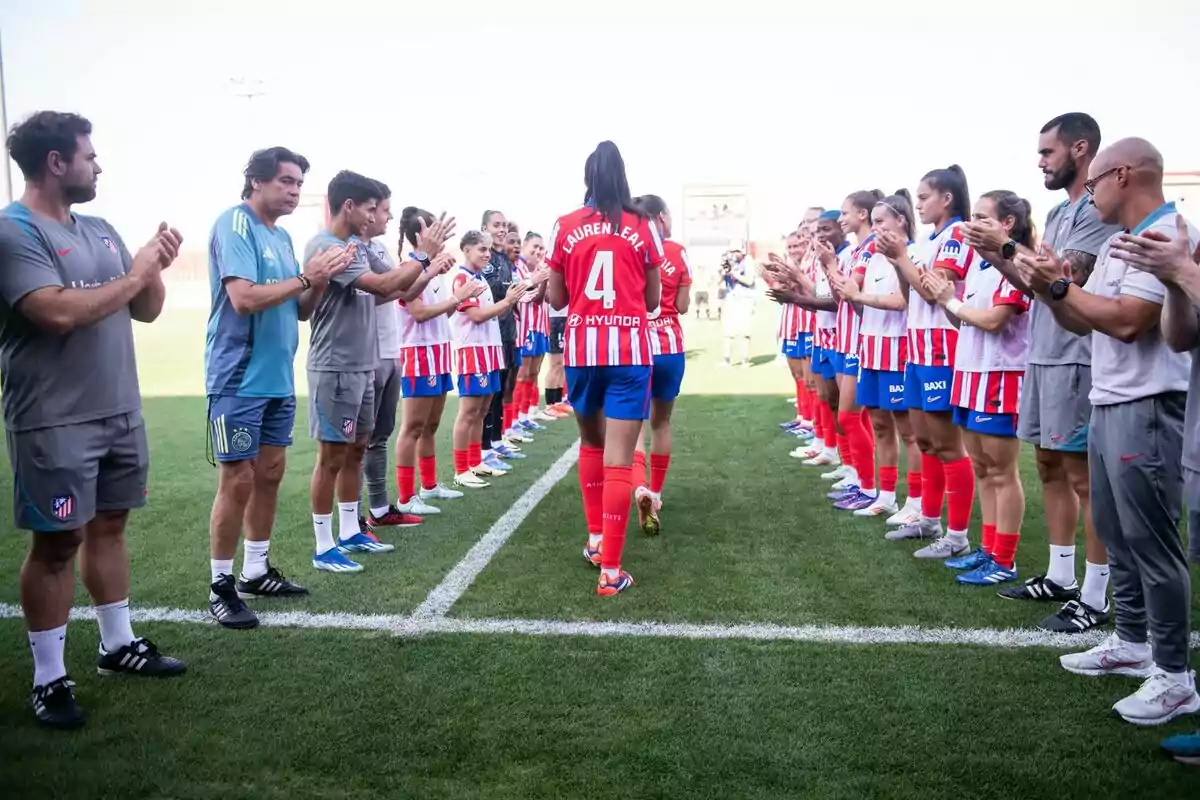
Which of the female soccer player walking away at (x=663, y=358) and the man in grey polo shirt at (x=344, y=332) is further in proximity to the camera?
the female soccer player walking away at (x=663, y=358)

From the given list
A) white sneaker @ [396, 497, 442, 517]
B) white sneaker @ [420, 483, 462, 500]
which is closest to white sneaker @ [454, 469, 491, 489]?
white sneaker @ [420, 483, 462, 500]

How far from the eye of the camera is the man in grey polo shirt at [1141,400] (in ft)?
10.7

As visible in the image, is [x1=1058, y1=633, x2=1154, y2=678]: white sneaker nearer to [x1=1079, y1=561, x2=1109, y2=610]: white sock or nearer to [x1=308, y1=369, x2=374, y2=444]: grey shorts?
[x1=1079, y1=561, x2=1109, y2=610]: white sock

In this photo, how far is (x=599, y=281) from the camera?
16.4 feet

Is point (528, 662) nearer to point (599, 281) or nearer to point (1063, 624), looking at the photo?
point (599, 281)

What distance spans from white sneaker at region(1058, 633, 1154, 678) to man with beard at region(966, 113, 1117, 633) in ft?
1.66

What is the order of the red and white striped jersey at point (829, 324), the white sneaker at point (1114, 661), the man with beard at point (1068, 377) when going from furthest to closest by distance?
the red and white striped jersey at point (829, 324) < the man with beard at point (1068, 377) < the white sneaker at point (1114, 661)

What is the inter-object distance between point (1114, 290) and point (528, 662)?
2762 mm

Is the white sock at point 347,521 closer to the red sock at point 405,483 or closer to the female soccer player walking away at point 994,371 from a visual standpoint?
the red sock at point 405,483

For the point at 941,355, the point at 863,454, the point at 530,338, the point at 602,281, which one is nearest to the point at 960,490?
the point at 941,355

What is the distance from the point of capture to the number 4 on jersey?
16.3 ft

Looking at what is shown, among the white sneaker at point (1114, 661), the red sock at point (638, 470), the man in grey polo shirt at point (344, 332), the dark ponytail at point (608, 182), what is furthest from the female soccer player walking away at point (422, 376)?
the white sneaker at point (1114, 661)

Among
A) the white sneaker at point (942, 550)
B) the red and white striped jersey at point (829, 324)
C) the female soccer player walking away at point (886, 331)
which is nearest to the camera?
the white sneaker at point (942, 550)

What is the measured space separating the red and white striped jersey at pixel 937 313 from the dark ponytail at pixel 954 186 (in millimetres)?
77
